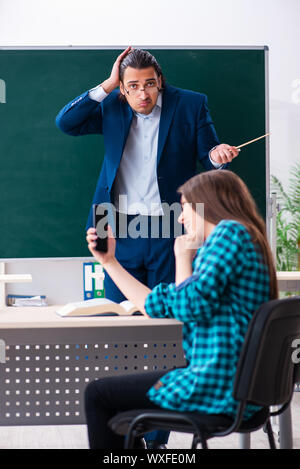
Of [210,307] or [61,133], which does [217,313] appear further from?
[61,133]

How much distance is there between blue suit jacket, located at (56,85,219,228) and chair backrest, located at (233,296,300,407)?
147 cm

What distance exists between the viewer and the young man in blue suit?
3.03 metres

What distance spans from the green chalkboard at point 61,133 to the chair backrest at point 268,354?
1737 millimetres

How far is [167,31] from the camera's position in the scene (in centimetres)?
518

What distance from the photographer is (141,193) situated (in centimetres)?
306

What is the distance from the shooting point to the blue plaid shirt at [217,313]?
65.6 inches

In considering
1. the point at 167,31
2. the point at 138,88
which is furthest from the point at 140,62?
the point at 167,31

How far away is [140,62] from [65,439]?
6.51 ft

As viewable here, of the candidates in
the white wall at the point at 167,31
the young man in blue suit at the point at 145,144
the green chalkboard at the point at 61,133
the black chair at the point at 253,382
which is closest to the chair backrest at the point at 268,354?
the black chair at the point at 253,382

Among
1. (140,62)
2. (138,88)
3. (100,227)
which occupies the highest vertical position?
(140,62)

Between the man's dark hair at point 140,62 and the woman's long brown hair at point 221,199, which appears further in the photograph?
the man's dark hair at point 140,62

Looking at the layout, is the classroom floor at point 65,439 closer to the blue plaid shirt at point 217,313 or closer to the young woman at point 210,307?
the young woman at point 210,307
